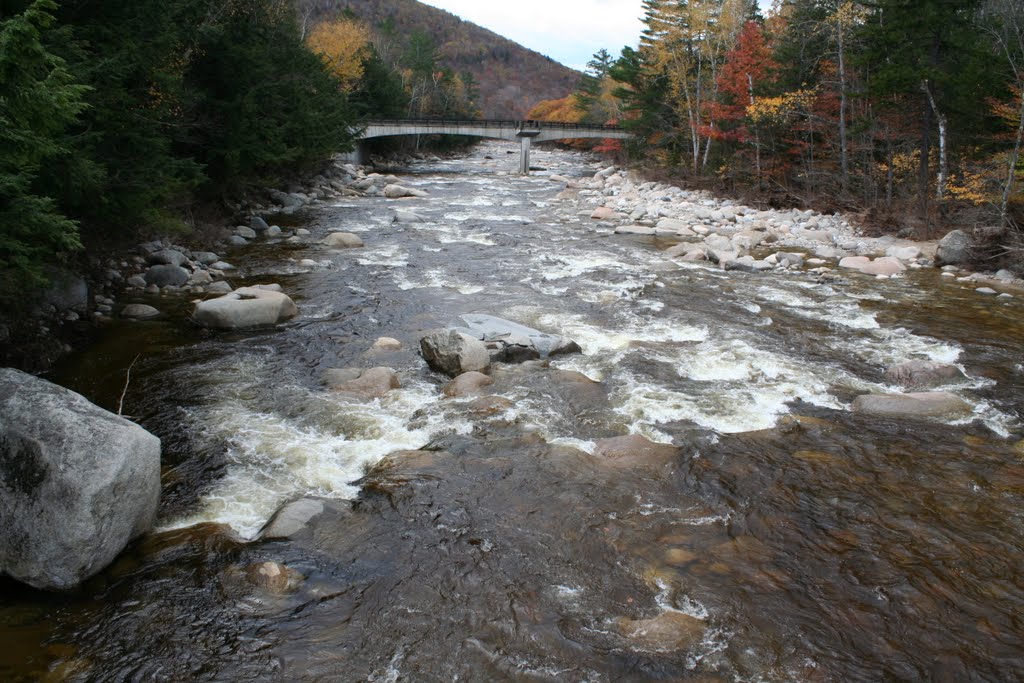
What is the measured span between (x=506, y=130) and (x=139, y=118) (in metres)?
45.0

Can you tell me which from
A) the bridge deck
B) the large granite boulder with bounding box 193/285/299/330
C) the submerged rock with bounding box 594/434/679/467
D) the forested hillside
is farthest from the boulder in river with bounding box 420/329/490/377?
the forested hillside

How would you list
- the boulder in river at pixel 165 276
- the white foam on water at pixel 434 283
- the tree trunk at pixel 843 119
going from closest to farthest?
the boulder in river at pixel 165 276
the white foam on water at pixel 434 283
the tree trunk at pixel 843 119

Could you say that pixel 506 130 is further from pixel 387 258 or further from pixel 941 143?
pixel 387 258

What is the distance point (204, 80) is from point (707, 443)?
1919 centimetres

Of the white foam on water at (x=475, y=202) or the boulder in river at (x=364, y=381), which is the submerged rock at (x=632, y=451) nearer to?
the boulder in river at (x=364, y=381)

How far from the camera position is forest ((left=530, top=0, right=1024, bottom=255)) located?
779 inches

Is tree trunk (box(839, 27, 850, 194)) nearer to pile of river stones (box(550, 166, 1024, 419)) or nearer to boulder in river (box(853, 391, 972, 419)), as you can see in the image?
pile of river stones (box(550, 166, 1024, 419))

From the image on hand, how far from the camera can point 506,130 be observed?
181ft

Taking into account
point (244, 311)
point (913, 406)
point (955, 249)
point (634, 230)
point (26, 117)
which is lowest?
point (244, 311)

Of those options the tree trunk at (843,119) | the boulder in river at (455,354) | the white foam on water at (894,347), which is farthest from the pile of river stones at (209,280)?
the tree trunk at (843,119)

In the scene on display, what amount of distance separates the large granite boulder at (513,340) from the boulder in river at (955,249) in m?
12.7

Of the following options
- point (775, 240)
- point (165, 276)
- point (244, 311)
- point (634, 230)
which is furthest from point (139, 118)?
point (775, 240)

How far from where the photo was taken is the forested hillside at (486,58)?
137125 millimetres

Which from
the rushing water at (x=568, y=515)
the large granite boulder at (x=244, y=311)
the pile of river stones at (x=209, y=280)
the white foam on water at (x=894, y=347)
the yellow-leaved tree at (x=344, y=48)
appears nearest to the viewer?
the rushing water at (x=568, y=515)
